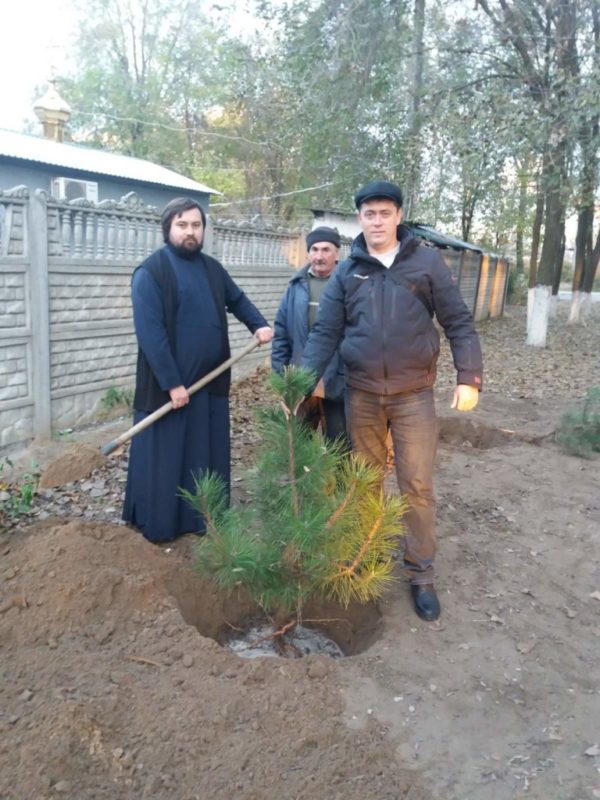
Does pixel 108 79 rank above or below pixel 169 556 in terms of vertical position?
above

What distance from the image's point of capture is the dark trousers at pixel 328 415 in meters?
3.94

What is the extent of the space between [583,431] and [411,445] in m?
3.37

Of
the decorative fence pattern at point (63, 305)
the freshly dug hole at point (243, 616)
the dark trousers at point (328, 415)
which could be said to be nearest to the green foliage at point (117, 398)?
the decorative fence pattern at point (63, 305)

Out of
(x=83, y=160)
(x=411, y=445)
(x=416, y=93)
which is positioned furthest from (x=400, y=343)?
(x=83, y=160)

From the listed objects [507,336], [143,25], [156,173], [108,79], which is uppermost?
[143,25]

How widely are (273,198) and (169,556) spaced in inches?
998

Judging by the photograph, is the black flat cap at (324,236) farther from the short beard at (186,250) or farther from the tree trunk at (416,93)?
the tree trunk at (416,93)

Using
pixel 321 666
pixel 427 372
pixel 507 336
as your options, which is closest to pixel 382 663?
pixel 321 666

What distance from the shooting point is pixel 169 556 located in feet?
11.7

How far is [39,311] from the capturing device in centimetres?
556

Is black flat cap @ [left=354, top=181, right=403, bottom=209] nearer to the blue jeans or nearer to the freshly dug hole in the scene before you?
the blue jeans

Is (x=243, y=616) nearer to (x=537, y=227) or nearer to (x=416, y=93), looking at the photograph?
(x=416, y=93)

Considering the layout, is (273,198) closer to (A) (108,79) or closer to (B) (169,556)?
(A) (108,79)

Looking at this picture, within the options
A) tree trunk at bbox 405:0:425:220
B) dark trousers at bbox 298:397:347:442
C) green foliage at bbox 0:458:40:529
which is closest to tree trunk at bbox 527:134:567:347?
tree trunk at bbox 405:0:425:220
